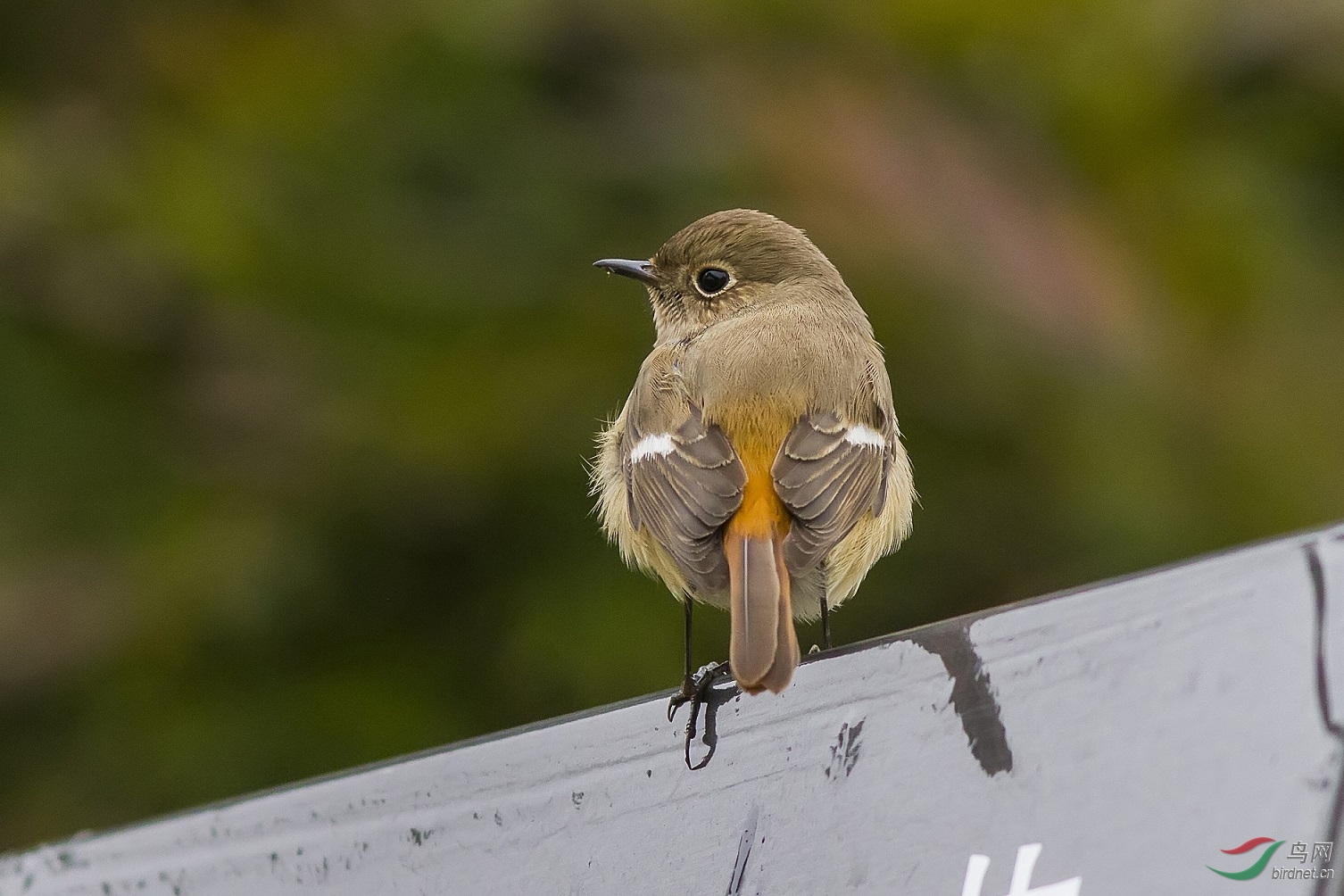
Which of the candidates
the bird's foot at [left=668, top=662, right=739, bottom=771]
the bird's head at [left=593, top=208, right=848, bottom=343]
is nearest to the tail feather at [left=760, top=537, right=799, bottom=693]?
the bird's foot at [left=668, top=662, right=739, bottom=771]

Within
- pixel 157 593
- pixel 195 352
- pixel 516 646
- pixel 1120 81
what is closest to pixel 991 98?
pixel 1120 81

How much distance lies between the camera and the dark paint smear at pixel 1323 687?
2.10 m

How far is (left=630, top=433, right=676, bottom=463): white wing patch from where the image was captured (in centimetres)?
423

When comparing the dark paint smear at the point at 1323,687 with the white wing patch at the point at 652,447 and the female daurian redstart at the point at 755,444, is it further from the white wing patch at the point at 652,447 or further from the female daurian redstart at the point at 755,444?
the white wing patch at the point at 652,447

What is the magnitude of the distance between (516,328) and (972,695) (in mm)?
2927

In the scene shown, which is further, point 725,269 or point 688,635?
point 725,269

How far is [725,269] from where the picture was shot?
5.19m

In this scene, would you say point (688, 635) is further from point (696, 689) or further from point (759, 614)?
point (759, 614)

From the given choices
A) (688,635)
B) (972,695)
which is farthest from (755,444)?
(972,695)

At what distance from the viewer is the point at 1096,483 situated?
17.2ft

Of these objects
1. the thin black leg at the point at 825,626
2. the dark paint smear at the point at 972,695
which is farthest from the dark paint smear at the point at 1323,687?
the thin black leg at the point at 825,626

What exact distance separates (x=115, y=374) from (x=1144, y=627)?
12.7 ft

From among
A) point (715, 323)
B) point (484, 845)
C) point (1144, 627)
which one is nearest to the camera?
point (1144, 627)

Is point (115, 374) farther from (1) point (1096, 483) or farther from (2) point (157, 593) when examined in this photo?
(1) point (1096, 483)
